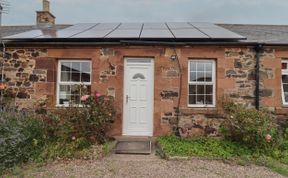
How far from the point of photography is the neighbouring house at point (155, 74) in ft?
29.1

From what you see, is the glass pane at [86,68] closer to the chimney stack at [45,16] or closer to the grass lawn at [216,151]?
the grass lawn at [216,151]

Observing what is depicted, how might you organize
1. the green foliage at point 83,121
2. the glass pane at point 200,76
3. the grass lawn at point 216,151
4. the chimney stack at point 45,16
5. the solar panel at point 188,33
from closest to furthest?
the grass lawn at point 216,151 → the green foliage at point 83,121 → the solar panel at point 188,33 → the glass pane at point 200,76 → the chimney stack at point 45,16

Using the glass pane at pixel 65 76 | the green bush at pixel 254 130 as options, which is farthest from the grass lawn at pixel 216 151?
the glass pane at pixel 65 76

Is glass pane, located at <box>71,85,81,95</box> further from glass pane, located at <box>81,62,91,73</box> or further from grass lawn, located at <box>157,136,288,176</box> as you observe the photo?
grass lawn, located at <box>157,136,288,176</box>

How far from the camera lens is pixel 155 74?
896 cm

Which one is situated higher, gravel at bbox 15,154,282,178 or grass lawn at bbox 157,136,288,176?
grass lawn at bbox 157,136,288,176

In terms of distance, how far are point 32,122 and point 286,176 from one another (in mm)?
6558

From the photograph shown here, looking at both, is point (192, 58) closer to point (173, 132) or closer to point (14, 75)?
point (173, 132)

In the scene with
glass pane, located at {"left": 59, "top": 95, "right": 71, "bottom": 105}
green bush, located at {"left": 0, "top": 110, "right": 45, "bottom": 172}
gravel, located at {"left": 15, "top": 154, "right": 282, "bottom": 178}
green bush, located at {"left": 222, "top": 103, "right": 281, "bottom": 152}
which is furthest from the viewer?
glass pane, located at {"left": 59, "top": 95, "right": 71, "bottom": 105}

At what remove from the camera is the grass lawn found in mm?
6762

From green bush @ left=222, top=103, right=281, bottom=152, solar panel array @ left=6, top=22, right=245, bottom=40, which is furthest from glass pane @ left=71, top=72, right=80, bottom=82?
green bush @ left=222, top=103, right=281, bottom=152

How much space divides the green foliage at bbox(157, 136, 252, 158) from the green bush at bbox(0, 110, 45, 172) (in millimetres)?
3459

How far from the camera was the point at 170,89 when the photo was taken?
8938 millimetres

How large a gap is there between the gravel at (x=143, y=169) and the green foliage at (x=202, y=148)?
0.42 m
